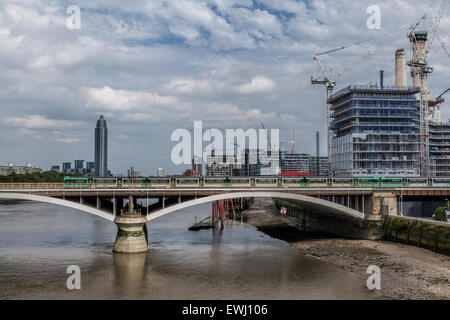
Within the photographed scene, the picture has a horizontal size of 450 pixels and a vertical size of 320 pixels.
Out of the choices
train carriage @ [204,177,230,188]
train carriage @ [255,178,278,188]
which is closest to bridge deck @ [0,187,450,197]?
train carriage @ [204,177,230,188]

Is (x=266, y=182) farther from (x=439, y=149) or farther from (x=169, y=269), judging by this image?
(x=439, y=149)

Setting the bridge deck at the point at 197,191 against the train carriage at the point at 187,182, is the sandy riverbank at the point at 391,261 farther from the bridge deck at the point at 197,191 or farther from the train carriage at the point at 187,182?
the train carriage at the point at 187,182

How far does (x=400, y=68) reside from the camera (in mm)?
131500

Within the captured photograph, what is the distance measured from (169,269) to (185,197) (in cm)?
1436

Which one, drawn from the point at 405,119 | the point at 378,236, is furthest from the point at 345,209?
the point at 405,119

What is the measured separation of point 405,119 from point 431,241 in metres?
77.5

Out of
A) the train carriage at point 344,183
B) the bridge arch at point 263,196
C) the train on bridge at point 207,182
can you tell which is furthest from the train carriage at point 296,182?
the train carriage at point 344,183

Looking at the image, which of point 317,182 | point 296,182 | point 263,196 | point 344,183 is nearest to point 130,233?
point 263,196

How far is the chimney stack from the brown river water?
8621 centimetres

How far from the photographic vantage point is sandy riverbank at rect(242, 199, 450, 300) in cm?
3675

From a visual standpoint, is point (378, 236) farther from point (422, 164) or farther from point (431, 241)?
point (422, 164)

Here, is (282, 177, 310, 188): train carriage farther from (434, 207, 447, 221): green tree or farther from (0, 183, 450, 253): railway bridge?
(434, 207, 447, 221): green tree

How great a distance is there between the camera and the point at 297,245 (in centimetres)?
6147

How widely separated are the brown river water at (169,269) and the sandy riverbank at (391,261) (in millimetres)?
2375
